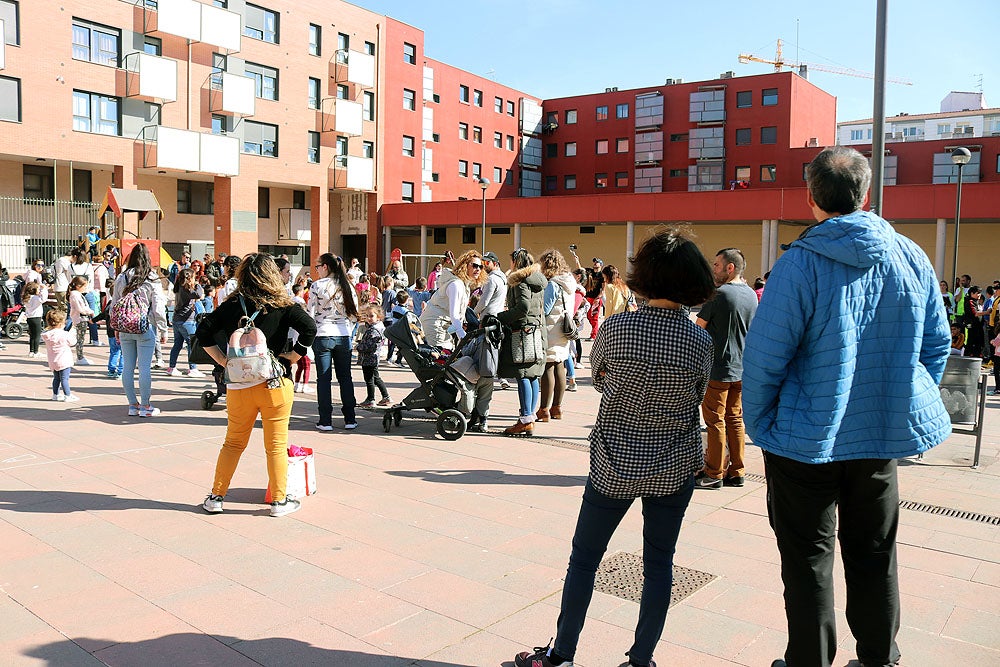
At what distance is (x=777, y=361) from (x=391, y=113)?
46.1 meters

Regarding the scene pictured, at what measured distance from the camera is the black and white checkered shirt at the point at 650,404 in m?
3.17

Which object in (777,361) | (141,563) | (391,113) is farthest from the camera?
(391,113)

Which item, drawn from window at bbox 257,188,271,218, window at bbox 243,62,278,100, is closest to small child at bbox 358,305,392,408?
window at bbox 243,62,278,100

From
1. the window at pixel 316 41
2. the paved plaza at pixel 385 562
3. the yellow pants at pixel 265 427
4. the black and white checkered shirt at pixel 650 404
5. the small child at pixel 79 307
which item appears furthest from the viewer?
the window at pixel 316 41

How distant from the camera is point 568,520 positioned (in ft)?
18.3

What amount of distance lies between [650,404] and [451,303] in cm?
597

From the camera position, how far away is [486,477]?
22.2 ft

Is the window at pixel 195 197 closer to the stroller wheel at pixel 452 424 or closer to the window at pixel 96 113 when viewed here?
the window at pixel 96 113

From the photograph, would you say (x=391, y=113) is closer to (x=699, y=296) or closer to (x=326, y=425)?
(x=326, y=425)

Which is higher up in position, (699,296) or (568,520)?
(699,296)

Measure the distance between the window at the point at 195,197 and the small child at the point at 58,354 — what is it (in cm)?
2905

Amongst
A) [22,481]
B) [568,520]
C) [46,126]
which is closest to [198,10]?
[46,126]

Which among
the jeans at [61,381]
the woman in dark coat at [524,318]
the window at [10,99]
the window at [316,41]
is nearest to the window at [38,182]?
the window at [10,99]

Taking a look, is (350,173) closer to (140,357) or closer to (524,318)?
(140,357)
